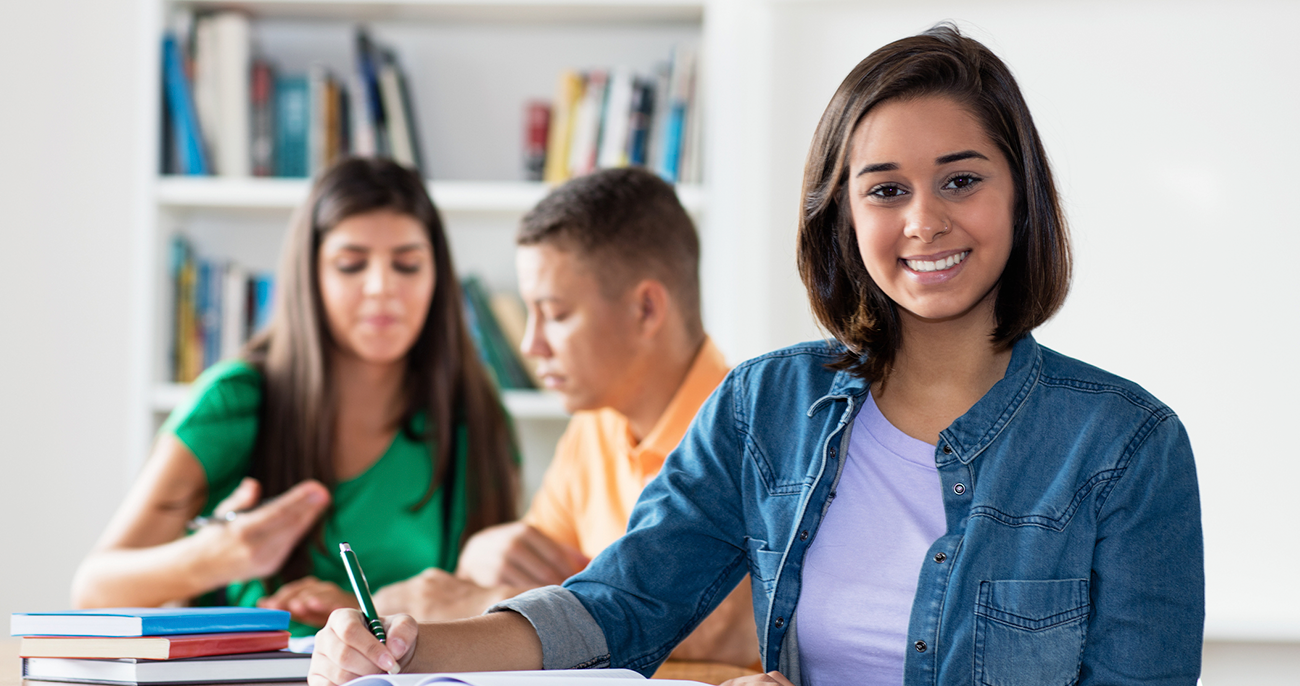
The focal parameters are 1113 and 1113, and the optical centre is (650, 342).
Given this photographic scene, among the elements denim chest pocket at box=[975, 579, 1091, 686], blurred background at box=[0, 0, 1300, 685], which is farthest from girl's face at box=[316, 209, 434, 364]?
denim chest pocket at box=[975, 579, 1091, 686]

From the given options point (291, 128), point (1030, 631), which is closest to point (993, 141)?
point (1030, 631)

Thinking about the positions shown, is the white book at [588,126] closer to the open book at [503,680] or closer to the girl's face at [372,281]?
the girl's face at [372,281]

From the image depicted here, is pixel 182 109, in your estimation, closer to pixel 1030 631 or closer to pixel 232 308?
pixel 232 308

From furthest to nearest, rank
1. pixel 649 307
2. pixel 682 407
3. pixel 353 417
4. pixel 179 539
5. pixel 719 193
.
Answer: pixel 719 193 < pixel 353 417 < pixel 179 539 < pixel 649 307 < pixel 682 407

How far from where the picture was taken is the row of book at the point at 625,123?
2.41 metres

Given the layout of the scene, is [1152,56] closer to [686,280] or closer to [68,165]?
[686,280]

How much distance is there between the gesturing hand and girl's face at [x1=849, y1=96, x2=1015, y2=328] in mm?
973

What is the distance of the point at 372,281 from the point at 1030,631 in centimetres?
146

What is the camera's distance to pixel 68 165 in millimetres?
2521

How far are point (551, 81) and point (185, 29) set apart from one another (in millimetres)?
804

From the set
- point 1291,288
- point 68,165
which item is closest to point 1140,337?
point 1291,288

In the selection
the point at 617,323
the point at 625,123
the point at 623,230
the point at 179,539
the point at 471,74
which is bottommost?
the point at 179,539

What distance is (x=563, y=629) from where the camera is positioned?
949mm

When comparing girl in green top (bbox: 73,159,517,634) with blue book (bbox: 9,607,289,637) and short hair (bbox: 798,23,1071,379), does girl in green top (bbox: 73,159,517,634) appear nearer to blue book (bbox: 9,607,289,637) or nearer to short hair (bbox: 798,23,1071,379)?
blue book (bbox: 9,607,289,637)
